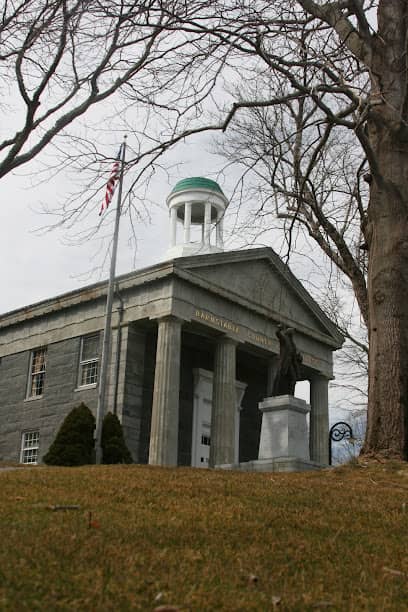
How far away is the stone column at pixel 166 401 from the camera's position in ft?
81.9

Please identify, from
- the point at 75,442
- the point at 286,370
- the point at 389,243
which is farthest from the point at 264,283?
the point at 389,243

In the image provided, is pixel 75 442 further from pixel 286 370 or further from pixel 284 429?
pixel 286 370

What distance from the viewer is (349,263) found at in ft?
59.9

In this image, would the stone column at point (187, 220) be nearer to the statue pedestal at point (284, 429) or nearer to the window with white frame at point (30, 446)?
the window with white frame at point (30, 446)

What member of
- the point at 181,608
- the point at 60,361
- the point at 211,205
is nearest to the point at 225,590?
the point at 181,608

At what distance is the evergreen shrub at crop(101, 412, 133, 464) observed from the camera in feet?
69.9

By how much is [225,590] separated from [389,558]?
2.14 metres

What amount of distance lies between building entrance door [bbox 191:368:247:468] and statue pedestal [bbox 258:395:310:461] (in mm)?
11865

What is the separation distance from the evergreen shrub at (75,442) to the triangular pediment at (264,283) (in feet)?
25.3

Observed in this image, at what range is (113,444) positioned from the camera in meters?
21.5

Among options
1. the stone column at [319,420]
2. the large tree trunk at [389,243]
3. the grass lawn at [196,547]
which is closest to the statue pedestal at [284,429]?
the large tree trunk at [389,243]

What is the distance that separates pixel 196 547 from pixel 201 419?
82.0 feet

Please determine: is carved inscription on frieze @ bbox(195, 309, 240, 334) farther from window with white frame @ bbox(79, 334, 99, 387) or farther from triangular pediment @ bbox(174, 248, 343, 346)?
window with white frame @ bbox(79, 334, 99, 387)

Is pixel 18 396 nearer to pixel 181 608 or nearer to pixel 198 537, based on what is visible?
pixel 198 537
